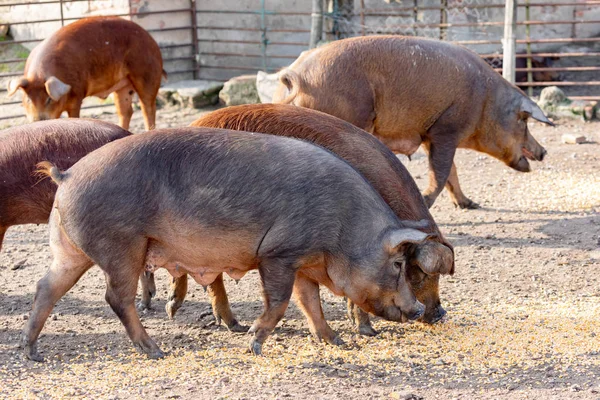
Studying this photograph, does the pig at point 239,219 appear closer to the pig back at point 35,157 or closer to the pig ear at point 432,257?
the pig ear at point 432,257

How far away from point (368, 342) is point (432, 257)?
756mm

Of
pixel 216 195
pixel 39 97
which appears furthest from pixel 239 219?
pixel 39 97

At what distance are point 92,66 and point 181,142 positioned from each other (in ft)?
18.4

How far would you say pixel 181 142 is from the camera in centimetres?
489

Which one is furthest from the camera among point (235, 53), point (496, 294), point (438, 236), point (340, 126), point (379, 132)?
point (235, 53)

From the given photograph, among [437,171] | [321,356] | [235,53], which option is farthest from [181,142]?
[235,53]

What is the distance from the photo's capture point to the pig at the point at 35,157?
5.59 m

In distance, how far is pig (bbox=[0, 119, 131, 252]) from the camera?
5594mm

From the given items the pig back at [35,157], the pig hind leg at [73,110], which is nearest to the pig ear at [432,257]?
the pig back at [35,157]

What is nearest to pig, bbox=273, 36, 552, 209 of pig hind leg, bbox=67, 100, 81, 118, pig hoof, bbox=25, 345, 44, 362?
pig hoof, bbox=25, 345, 44, 362

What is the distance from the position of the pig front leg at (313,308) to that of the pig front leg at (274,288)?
0.37 meters

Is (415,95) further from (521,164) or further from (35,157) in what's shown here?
(35,157)

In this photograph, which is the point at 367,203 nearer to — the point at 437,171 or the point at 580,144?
the point at 437,171

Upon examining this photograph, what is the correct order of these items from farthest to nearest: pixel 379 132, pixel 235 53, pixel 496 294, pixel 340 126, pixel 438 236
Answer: pixel 235 53 → pixel 379 132 → pixel 496 294 → pixel 340 126 → pixel 438 236
